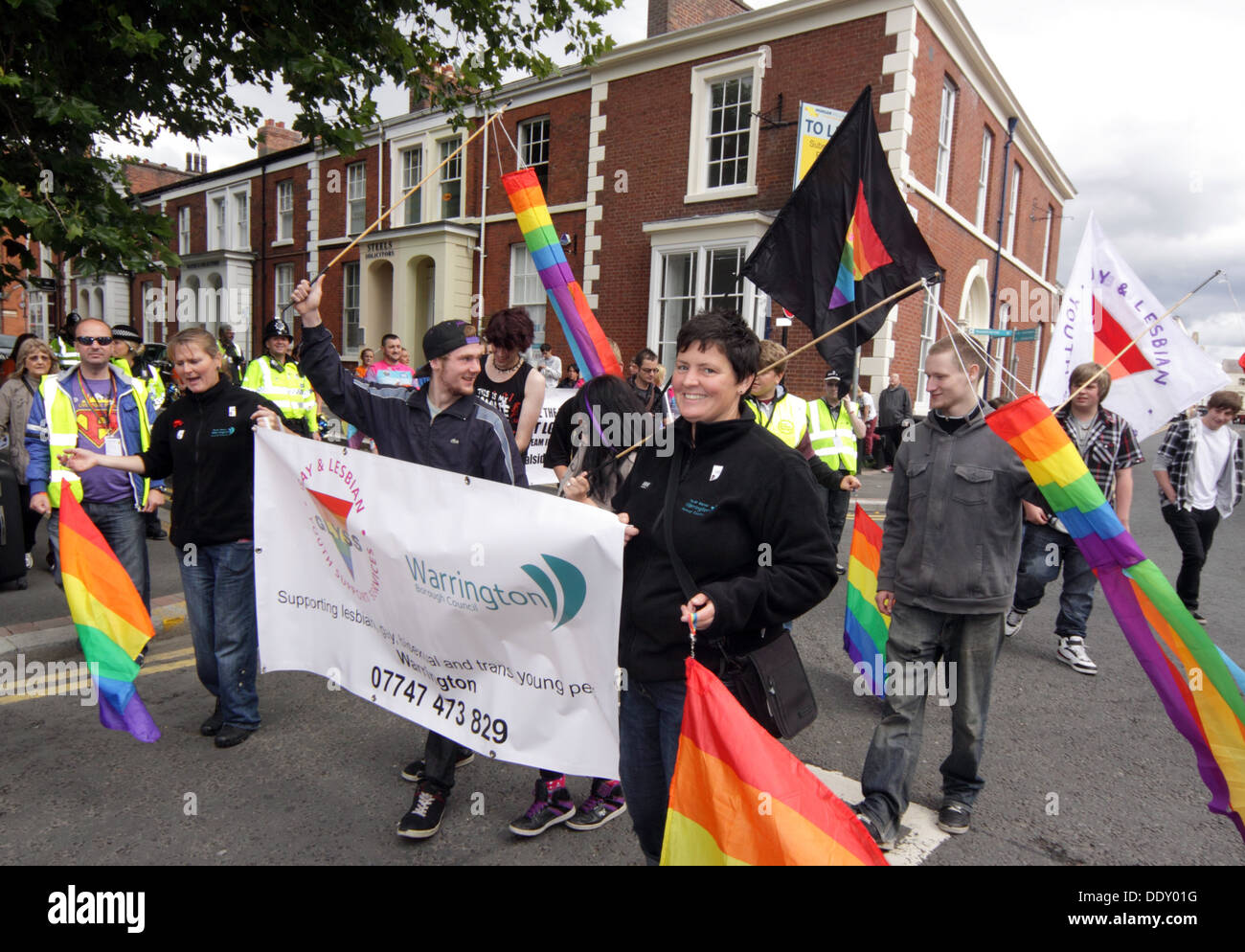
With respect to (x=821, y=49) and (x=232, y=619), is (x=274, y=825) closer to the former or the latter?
(x=232, y=619)

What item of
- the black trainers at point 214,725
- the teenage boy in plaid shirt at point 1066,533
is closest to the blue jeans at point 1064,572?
the teenage boy in plaid shirt at point 1066,533

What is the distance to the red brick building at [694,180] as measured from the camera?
14789 mm

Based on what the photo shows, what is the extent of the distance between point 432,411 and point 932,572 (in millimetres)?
2198

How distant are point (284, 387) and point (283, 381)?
66mm

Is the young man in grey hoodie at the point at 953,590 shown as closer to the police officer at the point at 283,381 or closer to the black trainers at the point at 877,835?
the black trainers at the point at 877,835

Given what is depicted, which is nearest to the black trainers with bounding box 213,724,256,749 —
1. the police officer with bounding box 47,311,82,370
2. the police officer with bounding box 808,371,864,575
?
the police officer with bounding box 47,311,82,370

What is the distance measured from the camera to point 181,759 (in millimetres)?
3779

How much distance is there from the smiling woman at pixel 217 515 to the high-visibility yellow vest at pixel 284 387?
14.5 feet

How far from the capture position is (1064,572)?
5.58 m

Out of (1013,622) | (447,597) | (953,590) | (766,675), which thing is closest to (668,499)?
(766,675)

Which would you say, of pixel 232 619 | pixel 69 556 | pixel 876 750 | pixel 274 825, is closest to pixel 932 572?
pixel 876 750

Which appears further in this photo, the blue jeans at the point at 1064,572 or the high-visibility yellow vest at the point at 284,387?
the high-visibility yellow vest at the point at 284,387

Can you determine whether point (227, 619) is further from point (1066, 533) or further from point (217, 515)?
point (1066, 533)

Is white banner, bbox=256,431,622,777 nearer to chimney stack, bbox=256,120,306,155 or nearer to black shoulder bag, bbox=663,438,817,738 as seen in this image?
black shoulder bag, bbox=663,438,817,738
